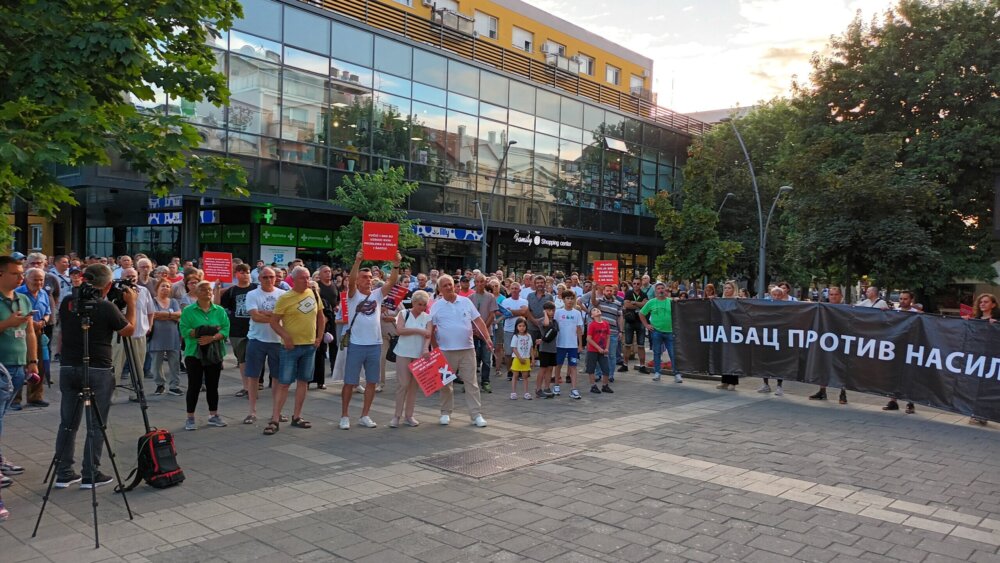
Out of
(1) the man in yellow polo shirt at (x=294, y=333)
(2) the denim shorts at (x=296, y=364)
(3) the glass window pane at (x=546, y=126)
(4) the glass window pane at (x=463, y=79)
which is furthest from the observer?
(3) the glass window pane at (x=546, y=126)

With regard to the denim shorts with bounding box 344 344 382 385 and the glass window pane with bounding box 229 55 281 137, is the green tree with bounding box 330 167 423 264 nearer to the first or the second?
the glass window pane with bounding box 229 55 281 137

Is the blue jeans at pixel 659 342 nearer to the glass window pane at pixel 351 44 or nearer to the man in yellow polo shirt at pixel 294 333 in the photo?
the man in yellow polo shirt at pixel 294 333

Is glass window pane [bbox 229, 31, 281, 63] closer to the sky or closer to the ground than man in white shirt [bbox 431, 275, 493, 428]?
closer to the sky

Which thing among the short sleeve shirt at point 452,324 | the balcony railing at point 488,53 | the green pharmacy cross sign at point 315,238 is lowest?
the short sleeve shirt at point 452,324

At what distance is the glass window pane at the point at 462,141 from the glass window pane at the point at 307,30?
250 inches

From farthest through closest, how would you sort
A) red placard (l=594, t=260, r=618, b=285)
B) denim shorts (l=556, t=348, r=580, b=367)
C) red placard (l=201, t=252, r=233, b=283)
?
red placard (l=594, t=260, r=618, b=285), red placard (l=201, t=252, r=233, b=283), denim shorts (l=556, t=348, r=580, b=367)

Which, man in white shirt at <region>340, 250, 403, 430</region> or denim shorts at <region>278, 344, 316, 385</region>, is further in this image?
man in white shirt at <region>340, 250, 403, 430</region>

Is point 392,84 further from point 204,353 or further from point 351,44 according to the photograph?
point 204,353

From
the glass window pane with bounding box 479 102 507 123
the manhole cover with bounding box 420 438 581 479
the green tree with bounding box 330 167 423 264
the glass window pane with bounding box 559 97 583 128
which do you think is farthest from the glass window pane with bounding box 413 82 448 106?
the manhole cover with bounding box 420 438 581 479

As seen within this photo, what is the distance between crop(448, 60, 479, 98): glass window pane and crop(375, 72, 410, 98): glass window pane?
8.18ft

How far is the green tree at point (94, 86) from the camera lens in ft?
18.7

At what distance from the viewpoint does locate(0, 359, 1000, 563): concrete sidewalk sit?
4.70 meters

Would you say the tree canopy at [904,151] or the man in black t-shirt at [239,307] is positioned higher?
the tree canopy at [904,151]

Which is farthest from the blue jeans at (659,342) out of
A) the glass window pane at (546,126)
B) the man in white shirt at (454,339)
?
the glass window pane at (546,126)
